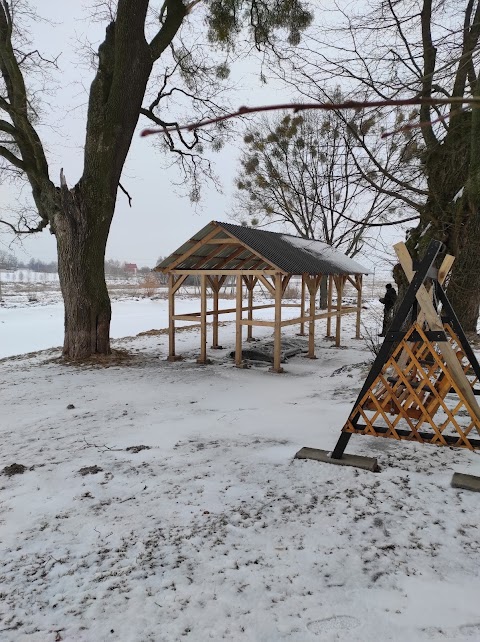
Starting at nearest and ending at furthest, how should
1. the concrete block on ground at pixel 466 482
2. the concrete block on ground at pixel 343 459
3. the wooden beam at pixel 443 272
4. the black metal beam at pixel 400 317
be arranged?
the concrete block on ground at pixel 466 482 < the black metal beam at pixel 400 317 < the concrete block on ground at pixel 343 459 < the wooden beam at pixel 443 272

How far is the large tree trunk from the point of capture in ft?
28.0

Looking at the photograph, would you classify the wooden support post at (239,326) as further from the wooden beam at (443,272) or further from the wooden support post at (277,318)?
the wooden beam at (443,272)

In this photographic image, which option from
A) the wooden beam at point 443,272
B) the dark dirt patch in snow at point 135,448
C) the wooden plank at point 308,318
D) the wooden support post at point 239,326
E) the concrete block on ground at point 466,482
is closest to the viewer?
the concrete block on ground at point 466,482

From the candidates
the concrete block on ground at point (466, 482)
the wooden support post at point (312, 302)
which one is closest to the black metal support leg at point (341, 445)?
the concrete block on ground at point (466, 482)

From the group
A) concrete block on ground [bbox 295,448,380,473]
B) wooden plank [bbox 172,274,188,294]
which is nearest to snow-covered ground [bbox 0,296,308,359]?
wooden plank [bbox 172,274,188,294]

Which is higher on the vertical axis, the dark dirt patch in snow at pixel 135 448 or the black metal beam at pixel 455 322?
the black metal beam at pixel 455 322

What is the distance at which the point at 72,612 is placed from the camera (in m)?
2.05

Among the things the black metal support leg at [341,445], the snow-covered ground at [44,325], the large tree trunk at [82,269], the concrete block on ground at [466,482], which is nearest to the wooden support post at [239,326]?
the large tree trunk at [82,269]

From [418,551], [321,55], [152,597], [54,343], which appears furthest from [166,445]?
[54,343]

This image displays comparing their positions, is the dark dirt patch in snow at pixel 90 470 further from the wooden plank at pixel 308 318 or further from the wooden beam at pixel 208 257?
the wooden beam at pixel 208 257

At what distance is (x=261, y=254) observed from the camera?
8.08m

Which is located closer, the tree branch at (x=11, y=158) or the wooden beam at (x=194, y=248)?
the tree branch at (x=11, y=158)

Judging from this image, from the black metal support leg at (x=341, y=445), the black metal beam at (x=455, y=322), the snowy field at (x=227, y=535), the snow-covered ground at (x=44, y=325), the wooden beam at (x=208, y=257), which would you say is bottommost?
the snow-covered ground at (x=44, y=325)

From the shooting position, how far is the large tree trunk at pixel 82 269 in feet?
28.0
